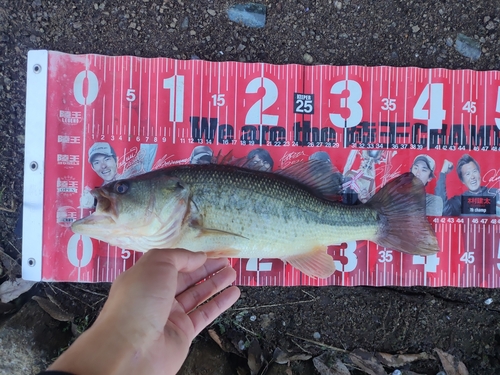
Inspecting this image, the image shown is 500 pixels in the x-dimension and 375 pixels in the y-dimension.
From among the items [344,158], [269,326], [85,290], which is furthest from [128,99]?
[269,326]

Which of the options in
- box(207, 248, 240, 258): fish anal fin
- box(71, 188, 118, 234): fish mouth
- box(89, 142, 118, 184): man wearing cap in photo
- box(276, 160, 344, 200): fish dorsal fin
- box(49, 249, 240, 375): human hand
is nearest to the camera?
box(49, 249, 240, 375): human hand

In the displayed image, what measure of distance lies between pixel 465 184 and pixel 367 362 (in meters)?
1.54

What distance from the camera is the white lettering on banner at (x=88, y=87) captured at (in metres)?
2.76

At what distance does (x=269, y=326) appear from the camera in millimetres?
2932

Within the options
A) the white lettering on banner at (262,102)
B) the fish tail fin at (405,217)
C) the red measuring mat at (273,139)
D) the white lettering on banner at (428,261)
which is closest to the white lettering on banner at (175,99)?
the red measuring mat at (273,139)

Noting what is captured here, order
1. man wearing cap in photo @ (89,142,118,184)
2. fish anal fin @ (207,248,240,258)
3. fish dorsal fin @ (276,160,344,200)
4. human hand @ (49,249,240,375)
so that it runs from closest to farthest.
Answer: human hand @ (49,249,240,375), fish anal fin @ (207,248,240,258), fish dorsal fin @ (276,160,344,200), man wearing cap in photo @ (89,142,118,184)

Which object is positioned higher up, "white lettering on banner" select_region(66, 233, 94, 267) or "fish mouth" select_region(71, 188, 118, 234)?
"fish mouth" select_region(71, 188, 118, 234)

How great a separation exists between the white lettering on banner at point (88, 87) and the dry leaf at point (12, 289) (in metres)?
→ 1.41

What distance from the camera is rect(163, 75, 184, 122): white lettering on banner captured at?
9.14 ft

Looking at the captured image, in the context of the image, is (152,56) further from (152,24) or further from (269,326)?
(269,326)

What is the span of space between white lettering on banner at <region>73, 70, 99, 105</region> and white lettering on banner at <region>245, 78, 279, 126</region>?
1.11 meters

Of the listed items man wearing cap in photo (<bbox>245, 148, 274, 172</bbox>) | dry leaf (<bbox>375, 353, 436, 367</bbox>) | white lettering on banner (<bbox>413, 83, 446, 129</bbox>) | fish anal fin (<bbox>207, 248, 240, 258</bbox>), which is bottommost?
dry leaf (<bbox>375, 353, 436, 367</bbox>)

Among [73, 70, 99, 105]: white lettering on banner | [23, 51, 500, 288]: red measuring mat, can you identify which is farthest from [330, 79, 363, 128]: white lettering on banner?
[73, 70, 99, 105]: white lettering on banner

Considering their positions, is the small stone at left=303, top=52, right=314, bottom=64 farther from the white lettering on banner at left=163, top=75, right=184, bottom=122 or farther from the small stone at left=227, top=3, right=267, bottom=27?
the white lettering on banner at left=163, top=75, right=184, bottom=122
